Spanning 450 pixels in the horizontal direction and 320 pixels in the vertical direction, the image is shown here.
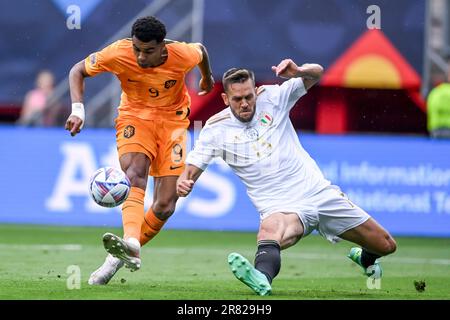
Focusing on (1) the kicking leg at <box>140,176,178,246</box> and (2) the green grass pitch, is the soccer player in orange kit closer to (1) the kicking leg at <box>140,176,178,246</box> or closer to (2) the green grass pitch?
(1) the kicking leg at <box>140,176,178,246</box>

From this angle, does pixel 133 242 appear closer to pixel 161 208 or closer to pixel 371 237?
pixel 161 208

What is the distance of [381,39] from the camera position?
65.1 ft

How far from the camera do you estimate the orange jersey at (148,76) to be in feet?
32.3

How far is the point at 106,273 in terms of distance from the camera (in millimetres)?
9469

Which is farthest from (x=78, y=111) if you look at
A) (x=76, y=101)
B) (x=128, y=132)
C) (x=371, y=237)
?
(x=371, y=237)

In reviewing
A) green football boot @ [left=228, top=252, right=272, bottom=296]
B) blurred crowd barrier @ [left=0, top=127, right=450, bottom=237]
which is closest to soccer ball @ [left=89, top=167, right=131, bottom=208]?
green football boot @ [left=228, top=252, right=272, bottom=296]

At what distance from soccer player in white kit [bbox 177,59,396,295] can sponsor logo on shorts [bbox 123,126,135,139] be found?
3.07 ft

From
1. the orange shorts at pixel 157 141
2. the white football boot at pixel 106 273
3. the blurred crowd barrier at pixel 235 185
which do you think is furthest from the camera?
the blurred crowd barrier at pixel 235 185

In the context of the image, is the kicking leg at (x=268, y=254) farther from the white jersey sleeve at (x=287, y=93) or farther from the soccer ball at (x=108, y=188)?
the soccer ball at (x=108, y=188)

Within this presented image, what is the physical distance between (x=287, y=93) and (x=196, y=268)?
2.89 meters

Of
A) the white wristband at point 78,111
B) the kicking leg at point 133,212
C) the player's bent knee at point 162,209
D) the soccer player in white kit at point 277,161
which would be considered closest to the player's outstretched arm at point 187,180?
the soccer player in white kit at point 277,161

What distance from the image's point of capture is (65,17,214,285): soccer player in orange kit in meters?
9.55

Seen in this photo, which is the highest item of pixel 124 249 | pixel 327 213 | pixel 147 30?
pixel 147 30

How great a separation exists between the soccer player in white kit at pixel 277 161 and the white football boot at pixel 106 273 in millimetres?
1048
